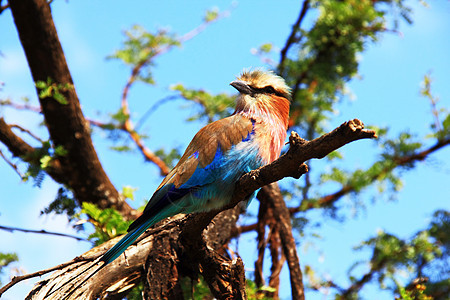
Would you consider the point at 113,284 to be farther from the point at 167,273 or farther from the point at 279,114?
the point at 279,114

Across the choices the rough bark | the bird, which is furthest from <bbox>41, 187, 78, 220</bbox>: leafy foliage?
the bird

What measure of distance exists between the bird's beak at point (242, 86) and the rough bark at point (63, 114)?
159 cm

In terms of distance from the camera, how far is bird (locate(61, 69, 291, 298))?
3662 millimetres

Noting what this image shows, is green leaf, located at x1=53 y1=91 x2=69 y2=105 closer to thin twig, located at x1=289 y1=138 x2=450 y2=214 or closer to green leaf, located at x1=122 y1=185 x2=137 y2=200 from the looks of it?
green leaf, located at x1=122 y1=185 x2=137 y2=200

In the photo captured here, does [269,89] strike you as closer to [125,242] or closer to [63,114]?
[125,242]

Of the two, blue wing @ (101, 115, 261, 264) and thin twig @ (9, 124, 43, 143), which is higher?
thin twig @ (9, 124, 43, 143)

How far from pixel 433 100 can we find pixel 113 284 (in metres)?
4.34

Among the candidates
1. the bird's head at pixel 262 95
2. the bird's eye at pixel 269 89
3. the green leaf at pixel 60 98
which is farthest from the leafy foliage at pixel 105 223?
the bird's eye at pixel 269 89

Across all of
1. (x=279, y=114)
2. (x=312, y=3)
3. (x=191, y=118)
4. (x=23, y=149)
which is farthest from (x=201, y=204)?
(x=312, y=3)

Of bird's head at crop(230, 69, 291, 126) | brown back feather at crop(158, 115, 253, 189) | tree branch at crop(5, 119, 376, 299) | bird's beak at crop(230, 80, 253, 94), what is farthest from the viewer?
bird's beak at crop(230, 80, 253, 94)

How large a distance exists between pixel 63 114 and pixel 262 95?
6.43ft

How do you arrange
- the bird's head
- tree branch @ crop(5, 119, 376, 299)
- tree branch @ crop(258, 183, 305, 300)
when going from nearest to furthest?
tree branch @ crop(5, 119, 376, 299)
the bird's head
tree branch @ crop(258, 183, 305, 300)

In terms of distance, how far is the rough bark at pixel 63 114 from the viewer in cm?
468

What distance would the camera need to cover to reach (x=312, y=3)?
631 centimetres
